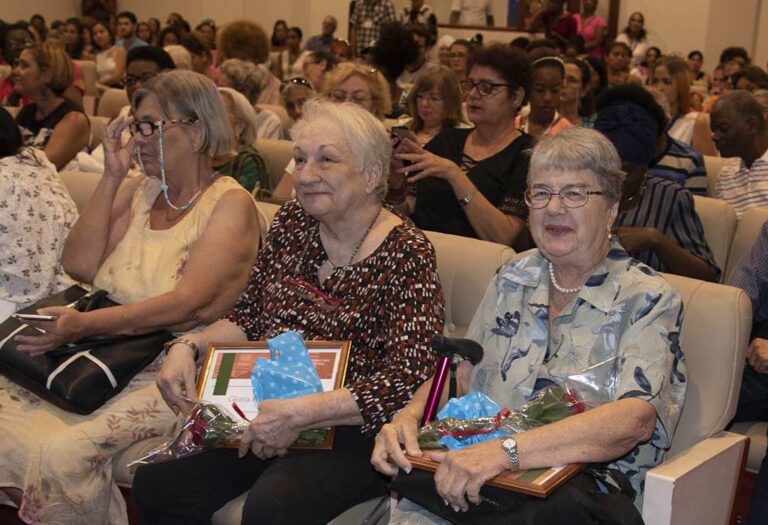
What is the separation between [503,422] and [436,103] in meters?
2.94

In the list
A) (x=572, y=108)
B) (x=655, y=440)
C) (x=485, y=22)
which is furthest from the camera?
(x=485, y=22)

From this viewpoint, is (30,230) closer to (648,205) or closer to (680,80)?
(648,205)

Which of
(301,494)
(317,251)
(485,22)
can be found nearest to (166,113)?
(317,251)

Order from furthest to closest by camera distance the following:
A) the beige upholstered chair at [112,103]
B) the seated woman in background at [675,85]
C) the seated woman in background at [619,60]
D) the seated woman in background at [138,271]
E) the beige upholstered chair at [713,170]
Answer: the seated woman in background at [619,60], the beige upholstered chair at [112,103], the seated woman in background at [675,85], the beige upholstered chair at [713,170], the seated woman in background at [138,271]

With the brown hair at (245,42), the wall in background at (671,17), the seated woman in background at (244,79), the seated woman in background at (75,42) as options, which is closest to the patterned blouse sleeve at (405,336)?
the seated woman in background at (244,79)

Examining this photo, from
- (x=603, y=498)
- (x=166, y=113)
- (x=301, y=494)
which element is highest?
(x=166, y=113)

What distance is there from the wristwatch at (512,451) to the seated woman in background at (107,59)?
9.48m

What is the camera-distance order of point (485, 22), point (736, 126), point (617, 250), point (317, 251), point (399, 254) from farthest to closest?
point (485, 22) < point (736, 126) < point (317, 251) < point (399, 254) < point (617, 250)

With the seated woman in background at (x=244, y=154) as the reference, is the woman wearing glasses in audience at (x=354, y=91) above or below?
above

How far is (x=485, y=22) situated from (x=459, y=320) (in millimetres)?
12568

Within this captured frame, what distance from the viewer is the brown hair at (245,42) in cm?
757

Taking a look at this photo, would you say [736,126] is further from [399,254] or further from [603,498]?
[603,498]

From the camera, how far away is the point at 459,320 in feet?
9.28

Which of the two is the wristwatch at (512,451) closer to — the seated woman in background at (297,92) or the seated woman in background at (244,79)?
the seated woman in background at (297,92)
